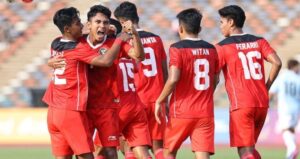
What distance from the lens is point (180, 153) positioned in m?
19.5

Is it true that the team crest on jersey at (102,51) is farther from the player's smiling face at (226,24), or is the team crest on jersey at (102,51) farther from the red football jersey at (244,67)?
the player's smiling face at (226,24)

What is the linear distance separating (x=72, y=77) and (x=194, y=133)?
1750 millimetres

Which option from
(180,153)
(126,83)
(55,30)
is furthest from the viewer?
(55,30)

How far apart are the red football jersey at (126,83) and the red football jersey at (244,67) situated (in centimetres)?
112

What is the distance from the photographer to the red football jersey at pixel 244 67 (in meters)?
12.0

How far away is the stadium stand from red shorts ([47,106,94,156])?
43.5 ft

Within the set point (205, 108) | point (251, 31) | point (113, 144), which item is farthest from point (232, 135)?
point (251, 31)

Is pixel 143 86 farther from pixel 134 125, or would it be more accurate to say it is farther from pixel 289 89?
pixel 289 89

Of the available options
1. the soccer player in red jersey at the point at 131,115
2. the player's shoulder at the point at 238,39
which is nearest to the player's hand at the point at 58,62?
the soccer player in red jersey at the point at 131,115

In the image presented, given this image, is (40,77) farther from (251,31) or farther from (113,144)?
(113,144)

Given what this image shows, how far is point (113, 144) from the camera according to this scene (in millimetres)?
11273

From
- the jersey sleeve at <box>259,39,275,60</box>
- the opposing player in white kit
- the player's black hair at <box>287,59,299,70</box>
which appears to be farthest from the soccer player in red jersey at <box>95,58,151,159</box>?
the opposing player in white kit

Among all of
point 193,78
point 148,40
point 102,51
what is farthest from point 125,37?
point 148,40

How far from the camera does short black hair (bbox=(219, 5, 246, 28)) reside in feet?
39.6
